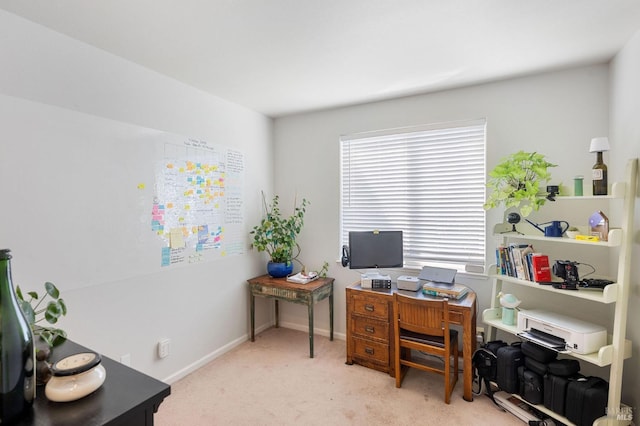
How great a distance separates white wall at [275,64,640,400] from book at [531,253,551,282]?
0.42 meters

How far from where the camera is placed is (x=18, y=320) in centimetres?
83

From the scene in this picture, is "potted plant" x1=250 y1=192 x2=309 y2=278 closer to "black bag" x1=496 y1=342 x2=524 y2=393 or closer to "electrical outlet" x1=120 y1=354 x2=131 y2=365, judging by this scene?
"electrical outlet" x1=120 y1=354 x2=131 y2=365

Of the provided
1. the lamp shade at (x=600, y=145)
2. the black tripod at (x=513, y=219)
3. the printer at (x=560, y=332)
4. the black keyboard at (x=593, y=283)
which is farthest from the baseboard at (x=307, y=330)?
the lamp shade at (x=600, y=145)

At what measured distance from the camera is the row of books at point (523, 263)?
2.08 metres

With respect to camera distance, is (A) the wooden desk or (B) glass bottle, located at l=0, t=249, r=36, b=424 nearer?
(B) glass bottle, located at l=0, t=249, r=36, b=424

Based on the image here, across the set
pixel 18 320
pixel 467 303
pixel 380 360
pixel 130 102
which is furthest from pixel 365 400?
pixel 130 102

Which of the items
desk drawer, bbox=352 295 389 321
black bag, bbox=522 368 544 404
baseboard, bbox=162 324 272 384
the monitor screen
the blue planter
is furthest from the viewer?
the blue planter

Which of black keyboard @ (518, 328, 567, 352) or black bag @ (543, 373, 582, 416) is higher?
black keyboard @ (518, 328, 567, 352)

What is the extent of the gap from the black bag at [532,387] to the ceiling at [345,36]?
2.16 m

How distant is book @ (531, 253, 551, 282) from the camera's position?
2.07m

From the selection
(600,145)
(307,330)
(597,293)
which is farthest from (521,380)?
(307,330)

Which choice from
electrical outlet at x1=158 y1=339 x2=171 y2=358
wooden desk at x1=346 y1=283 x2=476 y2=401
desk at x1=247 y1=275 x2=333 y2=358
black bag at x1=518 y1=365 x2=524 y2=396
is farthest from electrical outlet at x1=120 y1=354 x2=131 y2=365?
black bag at x1=518 y1=365 x2=524 y2=396

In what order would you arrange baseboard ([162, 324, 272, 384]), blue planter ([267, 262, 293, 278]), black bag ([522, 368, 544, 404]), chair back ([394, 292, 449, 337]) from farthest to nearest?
1. blue planter ([267, 262, 293, 278])
2. baseboard ([162, 324, 272, 384])
3. chair back ([394, 292, 449, 337])
4. black bag ([522, 368, 544, 404])

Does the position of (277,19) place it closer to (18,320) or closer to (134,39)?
(134,39)
